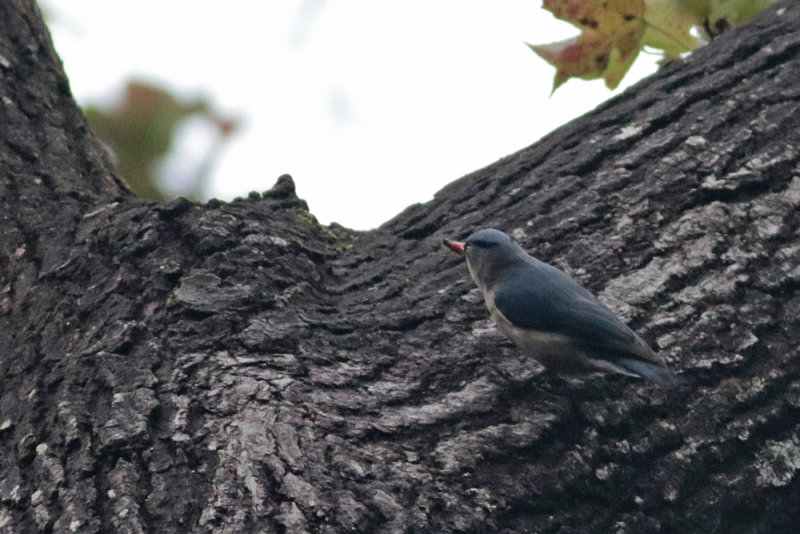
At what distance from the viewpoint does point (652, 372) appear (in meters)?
1.70

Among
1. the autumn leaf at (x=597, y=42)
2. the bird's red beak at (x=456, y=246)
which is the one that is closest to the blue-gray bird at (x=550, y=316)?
the bird's red beak at (x=456, y=246)

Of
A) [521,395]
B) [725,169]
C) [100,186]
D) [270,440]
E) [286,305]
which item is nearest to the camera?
[270,440]

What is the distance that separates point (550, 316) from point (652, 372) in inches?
18.8

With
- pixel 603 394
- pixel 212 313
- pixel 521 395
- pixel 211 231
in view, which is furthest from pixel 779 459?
pixel 211 231

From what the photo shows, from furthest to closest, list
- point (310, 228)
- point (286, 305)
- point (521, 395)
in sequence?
point (310, 228), point (286, 305), point (521, 395)

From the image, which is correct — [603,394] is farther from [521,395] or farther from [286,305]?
[286,305]

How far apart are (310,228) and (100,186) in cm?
65

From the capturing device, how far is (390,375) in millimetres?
1762

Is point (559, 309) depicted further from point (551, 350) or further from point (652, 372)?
point (652, 372)

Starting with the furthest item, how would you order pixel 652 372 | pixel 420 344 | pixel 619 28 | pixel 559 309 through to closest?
pixel 619 28, pixel 559 309, pixel 420 344, pixel 652 372

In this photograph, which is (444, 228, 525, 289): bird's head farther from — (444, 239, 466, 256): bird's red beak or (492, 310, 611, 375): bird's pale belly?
(492, 310, 611, 375): bird's pale belly

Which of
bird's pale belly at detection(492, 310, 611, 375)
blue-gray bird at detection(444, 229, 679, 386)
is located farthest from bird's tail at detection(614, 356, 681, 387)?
bird's pale belly at detection(492, 310, 611, 375)

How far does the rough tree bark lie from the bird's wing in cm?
5

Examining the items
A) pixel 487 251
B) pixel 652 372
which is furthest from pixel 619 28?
pixel 652 372
